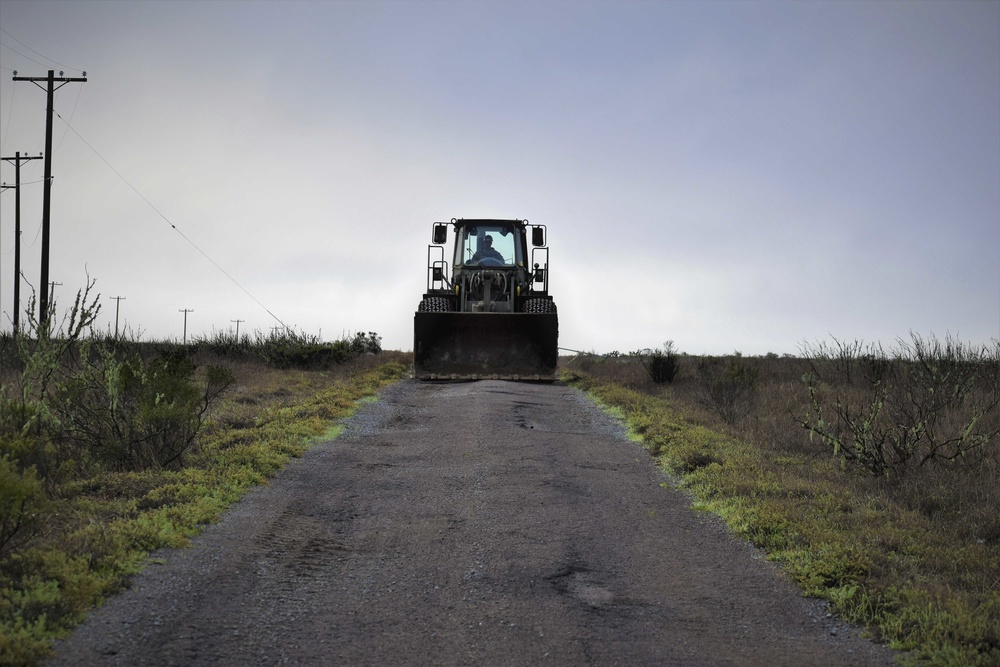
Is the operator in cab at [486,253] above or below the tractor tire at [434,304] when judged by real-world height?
above

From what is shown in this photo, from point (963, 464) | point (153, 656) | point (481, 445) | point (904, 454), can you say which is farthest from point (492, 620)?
point (963, 464)

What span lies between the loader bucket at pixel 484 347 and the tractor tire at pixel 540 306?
842 millimetres

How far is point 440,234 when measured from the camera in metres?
17.5

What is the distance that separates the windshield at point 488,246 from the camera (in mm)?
19109

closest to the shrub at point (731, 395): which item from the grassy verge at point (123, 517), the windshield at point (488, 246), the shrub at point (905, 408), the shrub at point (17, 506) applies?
the shrub at point (905, 408)

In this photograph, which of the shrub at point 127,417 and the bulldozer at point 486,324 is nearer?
the shrub at point 127,417

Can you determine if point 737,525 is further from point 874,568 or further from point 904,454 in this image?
point 904,454

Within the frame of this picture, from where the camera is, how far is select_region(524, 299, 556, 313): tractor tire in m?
18.1

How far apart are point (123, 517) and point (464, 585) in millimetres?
2792

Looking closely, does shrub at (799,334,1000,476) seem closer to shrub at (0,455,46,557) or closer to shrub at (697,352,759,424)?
shrub at (697,352,759,424)

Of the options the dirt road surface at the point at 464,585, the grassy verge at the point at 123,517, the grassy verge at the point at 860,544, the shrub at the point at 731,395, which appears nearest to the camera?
the dirt road surface at the point at 464,585

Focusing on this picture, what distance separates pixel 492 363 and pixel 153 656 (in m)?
13.8

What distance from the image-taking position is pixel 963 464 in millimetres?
8523

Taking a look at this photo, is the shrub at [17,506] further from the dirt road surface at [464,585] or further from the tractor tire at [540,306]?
the tractor tire at [540,306]
